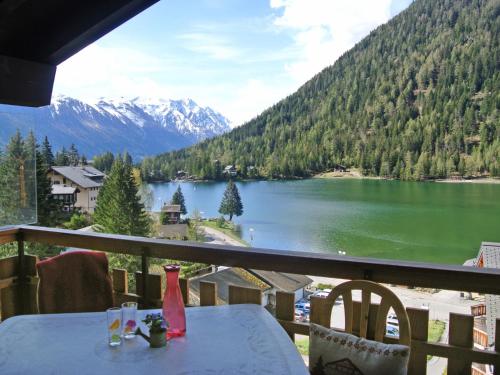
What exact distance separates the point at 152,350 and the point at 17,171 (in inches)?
73.6

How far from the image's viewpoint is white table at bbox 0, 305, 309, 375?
1.11 m

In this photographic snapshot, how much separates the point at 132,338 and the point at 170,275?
212mm

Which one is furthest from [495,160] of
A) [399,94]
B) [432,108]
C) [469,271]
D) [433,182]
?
[469,271]

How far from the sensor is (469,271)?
1.31 metres

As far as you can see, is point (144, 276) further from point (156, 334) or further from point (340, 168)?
point (340, 168)

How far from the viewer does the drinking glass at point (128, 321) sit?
1.28 meters

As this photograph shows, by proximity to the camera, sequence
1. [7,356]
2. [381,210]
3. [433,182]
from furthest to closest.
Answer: [433,182] → [381,210] → [7,356]

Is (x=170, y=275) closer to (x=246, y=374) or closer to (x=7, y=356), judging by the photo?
(x=246, y=374)

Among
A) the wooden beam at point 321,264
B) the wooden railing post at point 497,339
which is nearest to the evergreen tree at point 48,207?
the wooden beam at point 321,264

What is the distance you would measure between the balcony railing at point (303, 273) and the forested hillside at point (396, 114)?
29.4 metres

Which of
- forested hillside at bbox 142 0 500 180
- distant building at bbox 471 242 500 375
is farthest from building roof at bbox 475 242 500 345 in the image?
forested hillside at bbox 142 0 500 180

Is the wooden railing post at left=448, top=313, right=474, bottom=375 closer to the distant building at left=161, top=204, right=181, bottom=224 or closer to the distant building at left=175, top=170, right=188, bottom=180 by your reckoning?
the distant building at left=161, top=204, right=181, bottom=224

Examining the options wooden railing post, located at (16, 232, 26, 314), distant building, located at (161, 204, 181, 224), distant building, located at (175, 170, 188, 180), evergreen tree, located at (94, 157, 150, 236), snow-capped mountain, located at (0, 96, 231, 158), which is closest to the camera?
wooden railing post, located at (16, 232, 26, 314)

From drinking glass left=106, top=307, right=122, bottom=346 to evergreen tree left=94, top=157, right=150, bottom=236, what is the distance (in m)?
20.6
